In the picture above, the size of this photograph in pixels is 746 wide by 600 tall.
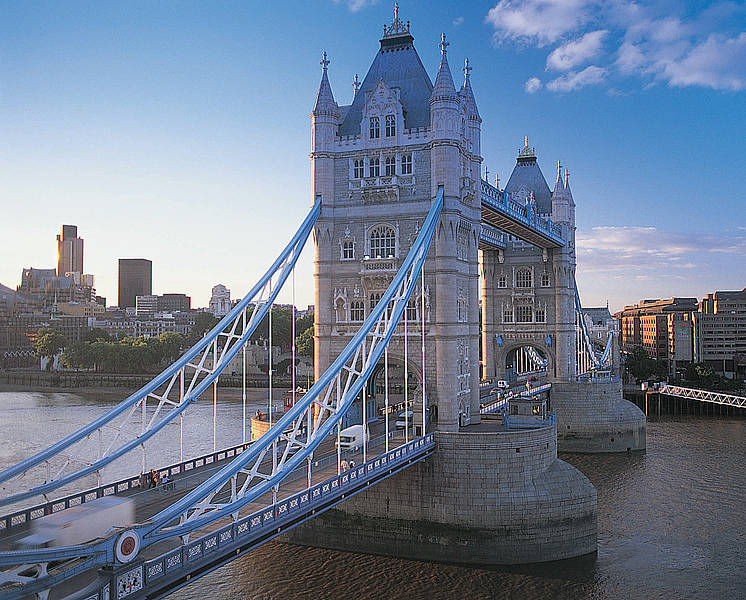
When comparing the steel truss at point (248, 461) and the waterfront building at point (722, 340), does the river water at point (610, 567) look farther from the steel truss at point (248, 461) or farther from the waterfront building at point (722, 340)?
the waterfront building at point (722, 340)

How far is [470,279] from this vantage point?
139 feet

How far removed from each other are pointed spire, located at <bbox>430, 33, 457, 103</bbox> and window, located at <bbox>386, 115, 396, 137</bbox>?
2408 mm

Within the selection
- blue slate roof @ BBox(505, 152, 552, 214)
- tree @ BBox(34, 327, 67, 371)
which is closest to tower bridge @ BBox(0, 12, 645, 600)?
blue slate roof @ BBox(505, 152, 552, 214)

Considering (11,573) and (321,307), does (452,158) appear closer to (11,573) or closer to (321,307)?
(321,307)

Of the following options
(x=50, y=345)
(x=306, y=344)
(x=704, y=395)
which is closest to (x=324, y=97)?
(x=704, y=395)

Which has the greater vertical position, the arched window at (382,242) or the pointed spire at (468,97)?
the pointed spire at (468,97)

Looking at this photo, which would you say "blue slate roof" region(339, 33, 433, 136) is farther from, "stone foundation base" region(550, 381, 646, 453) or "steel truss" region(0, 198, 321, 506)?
"stone foundation base" region(550, 381, 646, 453)

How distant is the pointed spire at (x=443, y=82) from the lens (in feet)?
129

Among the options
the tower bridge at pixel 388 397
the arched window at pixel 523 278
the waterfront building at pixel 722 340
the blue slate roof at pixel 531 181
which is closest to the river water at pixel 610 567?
the tower bridge at pixel 388 397

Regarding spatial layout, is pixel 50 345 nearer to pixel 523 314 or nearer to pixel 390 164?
pixel 523 314

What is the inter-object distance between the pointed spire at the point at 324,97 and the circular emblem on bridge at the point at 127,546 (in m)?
28.7

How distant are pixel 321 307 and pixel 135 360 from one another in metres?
92.6

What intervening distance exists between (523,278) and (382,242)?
3252cm

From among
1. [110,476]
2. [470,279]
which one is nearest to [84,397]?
[110,476]
